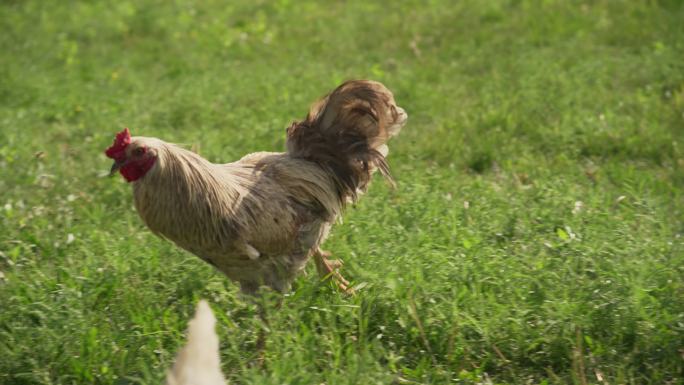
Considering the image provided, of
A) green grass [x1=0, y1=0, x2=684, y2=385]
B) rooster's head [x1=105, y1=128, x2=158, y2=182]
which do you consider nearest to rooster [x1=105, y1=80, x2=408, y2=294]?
rooster's head [x1=105, y1=128, x2=158, y2=182]

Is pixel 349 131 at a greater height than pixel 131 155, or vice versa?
pixel 131 155

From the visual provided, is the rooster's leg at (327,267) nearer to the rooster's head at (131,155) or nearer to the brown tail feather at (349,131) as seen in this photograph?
the brown tail feather at (349,131)

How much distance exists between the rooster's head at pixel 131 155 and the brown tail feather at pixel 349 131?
3.19 ft

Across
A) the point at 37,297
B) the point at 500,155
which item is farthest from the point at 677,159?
the point at 37,297

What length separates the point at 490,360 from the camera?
12.5ft

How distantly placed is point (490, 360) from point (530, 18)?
6.11m

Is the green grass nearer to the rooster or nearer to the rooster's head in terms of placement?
the rooster

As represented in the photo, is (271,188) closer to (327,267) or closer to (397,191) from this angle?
(327,267)

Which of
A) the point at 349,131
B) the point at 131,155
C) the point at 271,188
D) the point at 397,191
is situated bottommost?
the point at 397,191

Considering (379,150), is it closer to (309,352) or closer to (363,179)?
(363,179)

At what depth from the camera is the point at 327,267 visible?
439 cm

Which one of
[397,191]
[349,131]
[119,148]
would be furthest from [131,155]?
[397,191]

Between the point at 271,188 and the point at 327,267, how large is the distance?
0.60 meters

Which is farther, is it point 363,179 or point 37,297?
point 363,179
